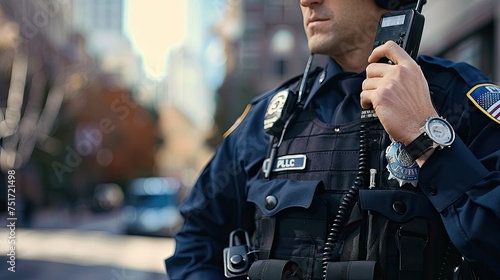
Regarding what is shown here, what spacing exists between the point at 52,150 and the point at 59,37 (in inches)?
200

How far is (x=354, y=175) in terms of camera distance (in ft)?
6.10

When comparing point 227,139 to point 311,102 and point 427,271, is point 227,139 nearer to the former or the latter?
point 311,102

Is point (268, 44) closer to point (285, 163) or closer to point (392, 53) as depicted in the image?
point (285, 163)

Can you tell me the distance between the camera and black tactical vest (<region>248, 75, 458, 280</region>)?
5.58ft

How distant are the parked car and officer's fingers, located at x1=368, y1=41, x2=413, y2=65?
55.4 ft

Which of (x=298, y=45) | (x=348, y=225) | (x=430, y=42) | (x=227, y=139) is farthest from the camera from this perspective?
(x=298, y=45)

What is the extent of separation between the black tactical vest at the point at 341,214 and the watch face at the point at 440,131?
0.18 metres

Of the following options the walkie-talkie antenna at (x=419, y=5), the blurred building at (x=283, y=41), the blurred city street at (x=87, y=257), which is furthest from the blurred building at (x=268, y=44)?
the walkie-talkie antenna at (x=419, y=5)

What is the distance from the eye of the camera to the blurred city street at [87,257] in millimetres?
10969

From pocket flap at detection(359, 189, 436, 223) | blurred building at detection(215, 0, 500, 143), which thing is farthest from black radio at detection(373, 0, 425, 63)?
blurred building at detection(215, 0, 500, 143)

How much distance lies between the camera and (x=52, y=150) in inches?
1201

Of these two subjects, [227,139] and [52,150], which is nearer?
[227,139]

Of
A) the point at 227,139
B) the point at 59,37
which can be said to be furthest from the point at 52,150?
the point at 227,139

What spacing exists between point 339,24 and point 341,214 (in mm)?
563
